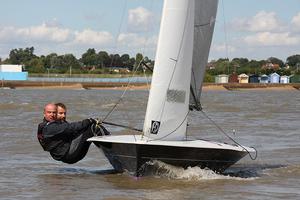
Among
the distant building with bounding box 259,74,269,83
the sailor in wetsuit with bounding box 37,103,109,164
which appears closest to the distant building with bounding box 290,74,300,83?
the distant building with bounding box 259,74,269,83

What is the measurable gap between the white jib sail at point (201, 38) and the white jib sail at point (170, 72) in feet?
2.01

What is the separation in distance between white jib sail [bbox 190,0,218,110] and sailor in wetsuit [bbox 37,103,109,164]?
2059 millimetres

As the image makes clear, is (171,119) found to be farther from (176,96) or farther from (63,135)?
(63,135)

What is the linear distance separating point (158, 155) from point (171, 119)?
30.9 inches

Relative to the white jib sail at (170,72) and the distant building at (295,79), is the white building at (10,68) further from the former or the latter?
the white jib sail at (170,72)

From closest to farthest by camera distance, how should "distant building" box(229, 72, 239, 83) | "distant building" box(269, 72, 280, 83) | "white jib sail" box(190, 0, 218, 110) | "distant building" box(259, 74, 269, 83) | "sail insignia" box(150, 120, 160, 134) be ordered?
"sail insignia" box(150, 120, 160, 134) < "white jib sail" box(190, 0, 218, 110) < "distant building" box(229, 72, 239, 83) < "distant building" box(259, 74, 269, 83) < "distant building" box(269, 72, 280, 83)

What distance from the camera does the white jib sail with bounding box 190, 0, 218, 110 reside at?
11.9 m

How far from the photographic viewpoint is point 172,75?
1112 centimetres

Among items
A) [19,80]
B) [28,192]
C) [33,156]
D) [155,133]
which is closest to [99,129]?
[155,133]

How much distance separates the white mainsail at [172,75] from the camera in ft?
36.2

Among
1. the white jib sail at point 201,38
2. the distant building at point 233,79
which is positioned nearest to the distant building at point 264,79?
the distant building at point 233,79

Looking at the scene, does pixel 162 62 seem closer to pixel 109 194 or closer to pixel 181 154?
pixel 181 154

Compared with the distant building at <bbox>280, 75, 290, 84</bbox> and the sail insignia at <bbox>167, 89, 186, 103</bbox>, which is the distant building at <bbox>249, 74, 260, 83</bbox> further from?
the sail insignia at <bbox>167, 89, 186, 103</bbox>

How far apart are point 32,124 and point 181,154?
1500 cm
